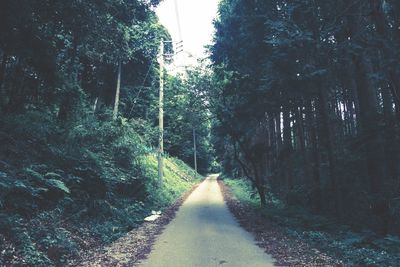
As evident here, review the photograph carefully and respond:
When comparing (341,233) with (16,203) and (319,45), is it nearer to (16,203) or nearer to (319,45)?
(319,45)

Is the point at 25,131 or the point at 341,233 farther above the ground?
the point at 25,131

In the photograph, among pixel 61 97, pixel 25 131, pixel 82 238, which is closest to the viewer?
pixel 82 238

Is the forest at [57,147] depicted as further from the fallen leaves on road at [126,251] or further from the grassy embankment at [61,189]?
the fallen leaves on road at [126,251]

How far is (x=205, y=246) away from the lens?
29.3 feet

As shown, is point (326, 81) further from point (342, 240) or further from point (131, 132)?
point (131, 132)

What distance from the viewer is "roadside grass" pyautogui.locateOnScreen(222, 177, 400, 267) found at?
276 inches

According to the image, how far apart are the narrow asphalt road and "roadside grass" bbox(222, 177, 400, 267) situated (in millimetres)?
1632

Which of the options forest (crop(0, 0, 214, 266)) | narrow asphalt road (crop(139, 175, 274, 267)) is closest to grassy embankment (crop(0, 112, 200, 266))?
forest (crop(0, 0, 214, 266))

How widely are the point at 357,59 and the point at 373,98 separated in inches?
58.7

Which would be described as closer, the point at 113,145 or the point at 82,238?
the point at 82,238

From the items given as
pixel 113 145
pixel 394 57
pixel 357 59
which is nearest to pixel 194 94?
pixel 113 145

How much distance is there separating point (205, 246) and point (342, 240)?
3793 millimetres

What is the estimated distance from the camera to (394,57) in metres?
7.00

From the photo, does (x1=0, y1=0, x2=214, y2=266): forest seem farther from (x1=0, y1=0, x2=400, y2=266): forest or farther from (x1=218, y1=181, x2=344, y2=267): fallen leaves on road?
(x1=218, y1=181, x2=344, y2=267): fallen leaves on road
